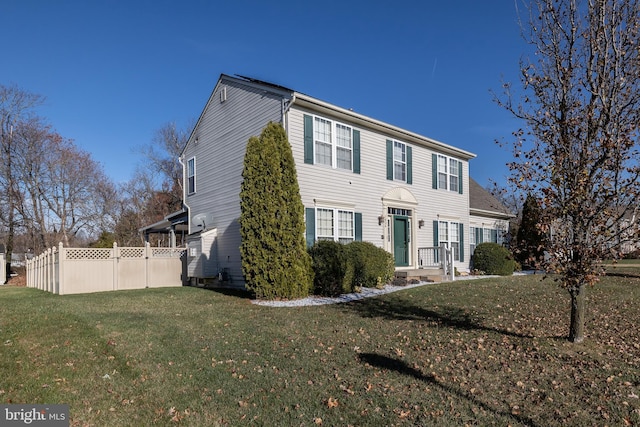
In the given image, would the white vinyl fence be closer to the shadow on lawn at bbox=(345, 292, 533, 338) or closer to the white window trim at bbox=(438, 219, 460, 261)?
the shadow on lawn at bbox=(345, 292, 533, 338)

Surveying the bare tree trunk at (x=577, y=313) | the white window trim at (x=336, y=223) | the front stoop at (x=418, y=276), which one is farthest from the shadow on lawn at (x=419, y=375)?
the front stoop at (x=418, y=276)

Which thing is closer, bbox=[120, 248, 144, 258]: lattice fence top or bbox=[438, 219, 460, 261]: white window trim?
bbox=[120, 248, 144, 258]: lattice fence top

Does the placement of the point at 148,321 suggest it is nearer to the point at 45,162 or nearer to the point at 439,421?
the point at 439,421

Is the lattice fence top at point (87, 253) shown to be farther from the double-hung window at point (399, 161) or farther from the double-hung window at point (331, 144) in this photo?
the double-hung window at point (399, 161)

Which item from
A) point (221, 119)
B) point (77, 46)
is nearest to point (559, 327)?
point (221, 119)

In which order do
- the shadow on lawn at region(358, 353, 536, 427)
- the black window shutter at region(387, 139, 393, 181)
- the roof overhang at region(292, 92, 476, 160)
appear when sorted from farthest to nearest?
the black window shutter at region(387, 139, 393, 181), the roof overhang at region(292, 92, 476, 160), the shadow on lawn at region(358, 353, 536, 427)

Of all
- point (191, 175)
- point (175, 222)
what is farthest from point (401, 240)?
point (175, 222)

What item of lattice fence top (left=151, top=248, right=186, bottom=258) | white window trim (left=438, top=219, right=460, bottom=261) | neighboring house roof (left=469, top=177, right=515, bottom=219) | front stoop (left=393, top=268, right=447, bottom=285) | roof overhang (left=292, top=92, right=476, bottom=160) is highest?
roof overhang (left=292, top=92, right=476, bottom=160)

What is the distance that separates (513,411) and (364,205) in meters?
10.1

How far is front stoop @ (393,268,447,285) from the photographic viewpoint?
1278 centimetres

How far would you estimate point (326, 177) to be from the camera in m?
12.5

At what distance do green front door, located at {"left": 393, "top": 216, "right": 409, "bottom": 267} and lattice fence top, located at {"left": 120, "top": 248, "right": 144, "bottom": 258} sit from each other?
925cm

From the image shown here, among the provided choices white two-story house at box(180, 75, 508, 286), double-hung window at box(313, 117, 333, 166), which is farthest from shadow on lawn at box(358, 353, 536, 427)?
double-hung window at box(313, 117, 333, 166)

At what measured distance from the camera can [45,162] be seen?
27469mm
